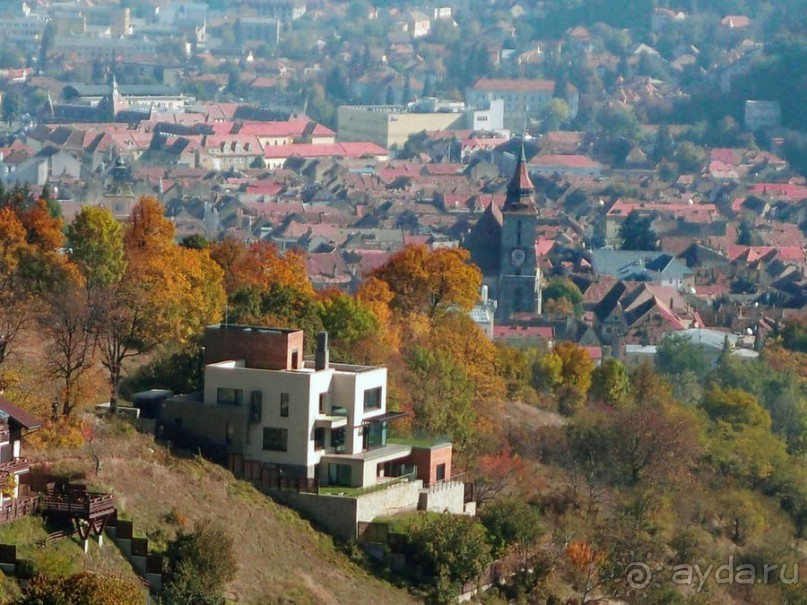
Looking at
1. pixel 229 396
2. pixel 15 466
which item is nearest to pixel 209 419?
pixel 229 396

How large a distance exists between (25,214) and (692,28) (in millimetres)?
110644

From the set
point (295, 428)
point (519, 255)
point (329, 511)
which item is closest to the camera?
point (329, 511)

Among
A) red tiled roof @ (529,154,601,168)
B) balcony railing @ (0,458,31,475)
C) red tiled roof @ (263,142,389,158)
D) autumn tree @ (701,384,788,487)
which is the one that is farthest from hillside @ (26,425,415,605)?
red tiled roof @ (263,142,389,158)

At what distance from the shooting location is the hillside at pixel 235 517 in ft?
79.9

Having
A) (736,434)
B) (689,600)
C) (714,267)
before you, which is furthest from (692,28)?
(689,600)

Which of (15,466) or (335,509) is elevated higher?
(15,466)

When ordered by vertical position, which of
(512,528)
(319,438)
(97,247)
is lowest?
(512,528)

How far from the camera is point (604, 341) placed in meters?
60.7

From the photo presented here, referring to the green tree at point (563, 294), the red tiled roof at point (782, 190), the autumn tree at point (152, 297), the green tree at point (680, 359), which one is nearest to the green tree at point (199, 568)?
the autumn tree at point (152, 297)

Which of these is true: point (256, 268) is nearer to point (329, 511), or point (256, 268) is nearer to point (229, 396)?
point (229, 396)

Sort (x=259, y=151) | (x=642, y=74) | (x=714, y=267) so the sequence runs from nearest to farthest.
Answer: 1. (x=714, y=267)
2. (x=259, y=151)
3. (x=642, y=74)

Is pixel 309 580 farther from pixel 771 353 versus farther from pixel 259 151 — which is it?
pixel 259 151

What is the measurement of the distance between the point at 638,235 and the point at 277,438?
54.0 meters

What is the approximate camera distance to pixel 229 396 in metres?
27.3
